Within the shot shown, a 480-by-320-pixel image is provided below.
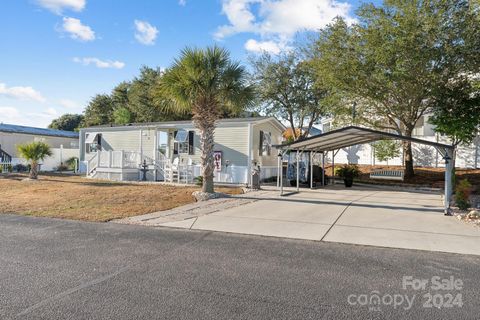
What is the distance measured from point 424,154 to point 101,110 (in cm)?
3593

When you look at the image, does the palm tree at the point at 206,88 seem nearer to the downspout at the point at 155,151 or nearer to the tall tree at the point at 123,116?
the downspout at the point at 155,151

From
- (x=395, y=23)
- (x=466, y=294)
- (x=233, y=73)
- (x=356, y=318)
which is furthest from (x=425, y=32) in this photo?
(x=356, y=318)

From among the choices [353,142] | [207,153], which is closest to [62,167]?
[207,153]

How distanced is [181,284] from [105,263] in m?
1.45

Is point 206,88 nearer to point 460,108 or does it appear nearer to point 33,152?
point 33,152

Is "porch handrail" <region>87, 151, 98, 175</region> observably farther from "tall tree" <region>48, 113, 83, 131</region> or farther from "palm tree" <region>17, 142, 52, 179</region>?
"tall tree" <region>48, 113, 83, 131</region>

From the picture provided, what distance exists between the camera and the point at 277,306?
3.61 meters

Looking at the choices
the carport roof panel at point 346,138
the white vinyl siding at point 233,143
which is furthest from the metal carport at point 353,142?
the white vinyl siding at point 233,143

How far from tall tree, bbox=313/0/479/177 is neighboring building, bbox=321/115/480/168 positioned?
11.3 ft

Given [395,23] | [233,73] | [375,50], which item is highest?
[395,23]

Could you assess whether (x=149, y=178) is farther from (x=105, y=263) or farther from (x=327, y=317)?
(x=327, y=317)

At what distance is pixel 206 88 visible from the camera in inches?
471

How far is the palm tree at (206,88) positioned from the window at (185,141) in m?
6.59

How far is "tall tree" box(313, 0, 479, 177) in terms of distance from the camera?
15.5m
